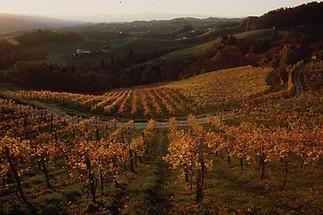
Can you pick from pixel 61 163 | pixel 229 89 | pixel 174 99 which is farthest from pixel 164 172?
pixel 229 89

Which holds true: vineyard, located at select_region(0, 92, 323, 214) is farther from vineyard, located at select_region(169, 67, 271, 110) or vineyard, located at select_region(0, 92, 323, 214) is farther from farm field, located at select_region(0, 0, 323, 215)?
vineyard, located at select_region(169, 67, 271, 110)

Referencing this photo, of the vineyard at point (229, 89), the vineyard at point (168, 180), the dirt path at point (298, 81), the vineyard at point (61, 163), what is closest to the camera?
the vineyard at point (168, 180)

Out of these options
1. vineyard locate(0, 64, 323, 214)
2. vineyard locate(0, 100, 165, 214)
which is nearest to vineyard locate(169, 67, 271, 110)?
vineyard locate(0, 64, 323, 214)

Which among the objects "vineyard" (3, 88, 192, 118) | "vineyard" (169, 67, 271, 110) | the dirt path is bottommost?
"vineyard" (3, 88, 192, 118)

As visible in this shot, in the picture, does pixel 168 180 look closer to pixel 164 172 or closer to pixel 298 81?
pixel 164 172

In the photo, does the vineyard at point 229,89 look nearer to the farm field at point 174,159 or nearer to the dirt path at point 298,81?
the farm field at point 174,159

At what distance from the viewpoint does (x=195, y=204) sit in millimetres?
38156

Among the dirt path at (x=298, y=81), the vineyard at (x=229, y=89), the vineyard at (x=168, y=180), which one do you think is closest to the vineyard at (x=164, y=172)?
the vineyard at (x=168, y=180)

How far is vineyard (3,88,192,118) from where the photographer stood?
108m

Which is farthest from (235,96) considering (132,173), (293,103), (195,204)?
(195,204)

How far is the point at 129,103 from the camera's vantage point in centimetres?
12000

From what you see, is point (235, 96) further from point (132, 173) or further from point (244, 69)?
point (132, 173)

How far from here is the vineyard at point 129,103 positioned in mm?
108438

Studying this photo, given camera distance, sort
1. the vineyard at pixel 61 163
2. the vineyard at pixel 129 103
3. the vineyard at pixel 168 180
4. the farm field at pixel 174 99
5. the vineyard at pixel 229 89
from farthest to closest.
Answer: the vineyard at pixel 229 89 < the farm field at pixel 174 99 < the vineyard at pixel 129 103 < the vineyard at pixel 61 163 < the vineyard at pixel 168 180
